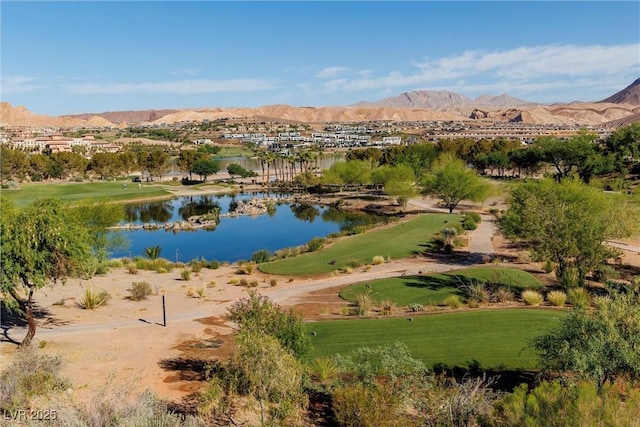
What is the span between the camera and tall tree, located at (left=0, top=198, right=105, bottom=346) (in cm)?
2036

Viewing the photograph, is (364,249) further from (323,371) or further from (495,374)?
(323,371)

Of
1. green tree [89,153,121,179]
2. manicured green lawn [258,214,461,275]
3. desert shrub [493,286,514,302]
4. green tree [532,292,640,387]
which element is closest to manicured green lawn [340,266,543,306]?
desert shrub [493,286,514,302]

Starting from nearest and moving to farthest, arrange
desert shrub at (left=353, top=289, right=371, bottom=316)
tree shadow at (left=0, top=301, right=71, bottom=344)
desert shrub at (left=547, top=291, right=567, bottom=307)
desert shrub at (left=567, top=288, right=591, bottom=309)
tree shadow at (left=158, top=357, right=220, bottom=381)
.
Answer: tree shadow at (left=158, top=357, right=220, bottom=381) → tree shadow at (left=0, top=301, right=71, bottom=344) → desert shrub at (left=567, top=288, right=591, bottom=309) → desert shrub at (left=353, top=289, right=371, bottom=316) → desert shrub at (left=547, top=291, right=567, bottom=307)

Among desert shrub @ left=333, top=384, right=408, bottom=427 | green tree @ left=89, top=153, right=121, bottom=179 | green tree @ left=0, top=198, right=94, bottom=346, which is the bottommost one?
desert shrub @ left=333, top=384, right=408, bottom=427

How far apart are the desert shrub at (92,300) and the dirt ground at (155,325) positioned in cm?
33

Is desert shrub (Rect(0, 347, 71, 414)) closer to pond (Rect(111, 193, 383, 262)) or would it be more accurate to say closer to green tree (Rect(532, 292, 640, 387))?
green tree (Rect(532, 292, 640, 387))

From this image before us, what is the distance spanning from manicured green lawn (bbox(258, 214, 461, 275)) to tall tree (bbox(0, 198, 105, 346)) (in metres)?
17.2

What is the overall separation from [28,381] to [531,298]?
23551 mm

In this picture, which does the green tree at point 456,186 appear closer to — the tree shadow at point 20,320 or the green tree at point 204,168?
the tree shadow at point 20,320

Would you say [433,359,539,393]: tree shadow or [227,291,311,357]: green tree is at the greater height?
[227,291,311,357]: green tree

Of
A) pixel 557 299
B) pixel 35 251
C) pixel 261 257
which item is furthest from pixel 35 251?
pixel 557 299

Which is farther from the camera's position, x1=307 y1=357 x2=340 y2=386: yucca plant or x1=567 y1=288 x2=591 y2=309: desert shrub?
x1=567 y1=288 x2=591 y2=309: desert shrub

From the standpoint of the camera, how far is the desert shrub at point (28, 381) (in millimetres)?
14500

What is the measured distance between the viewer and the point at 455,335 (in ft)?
71.6
